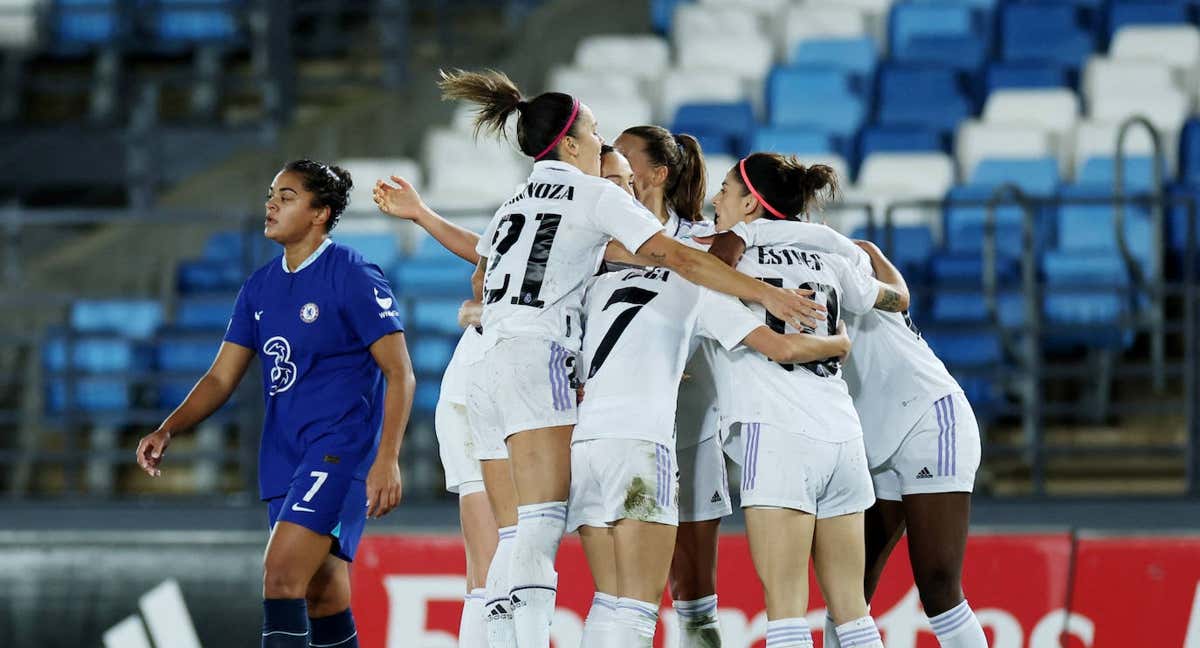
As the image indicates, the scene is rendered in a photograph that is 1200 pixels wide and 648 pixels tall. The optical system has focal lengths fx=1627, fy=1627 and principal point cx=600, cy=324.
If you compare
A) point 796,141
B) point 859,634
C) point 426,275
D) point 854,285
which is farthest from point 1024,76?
point 859,634

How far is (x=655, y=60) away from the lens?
1226 cm

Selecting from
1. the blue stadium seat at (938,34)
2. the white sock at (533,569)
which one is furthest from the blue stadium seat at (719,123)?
the white sock at (533,569)

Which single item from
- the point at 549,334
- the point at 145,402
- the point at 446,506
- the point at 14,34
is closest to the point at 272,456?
the point at 549,334

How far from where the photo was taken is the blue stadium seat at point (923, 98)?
11.1 meters

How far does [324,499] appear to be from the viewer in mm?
5309

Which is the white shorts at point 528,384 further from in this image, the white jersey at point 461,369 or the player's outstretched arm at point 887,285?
the player's outstretched arm at point 887,285

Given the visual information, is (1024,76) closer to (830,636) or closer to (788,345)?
(830,636)

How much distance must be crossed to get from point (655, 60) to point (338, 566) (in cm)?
731

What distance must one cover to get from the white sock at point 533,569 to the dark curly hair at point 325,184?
1396 mm

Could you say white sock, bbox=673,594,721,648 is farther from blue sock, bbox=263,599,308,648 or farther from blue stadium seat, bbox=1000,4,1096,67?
blue stadium seat, bbox=1000,4,1096,67

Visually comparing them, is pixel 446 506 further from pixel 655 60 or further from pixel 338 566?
pixel 655 60

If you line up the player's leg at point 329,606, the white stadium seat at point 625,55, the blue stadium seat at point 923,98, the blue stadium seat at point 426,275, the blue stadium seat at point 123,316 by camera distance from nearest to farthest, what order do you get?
the player's leg at point 329,606 < the blue stadium seat at point 426,275 < the blue stadium seat at point 123,316 < the blue stadium seat at point 923,98 < the white stadium seat at point 625,55

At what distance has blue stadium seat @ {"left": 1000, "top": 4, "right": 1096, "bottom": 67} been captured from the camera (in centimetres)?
1140

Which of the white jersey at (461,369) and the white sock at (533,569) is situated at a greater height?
the white jersey at (461,369)
